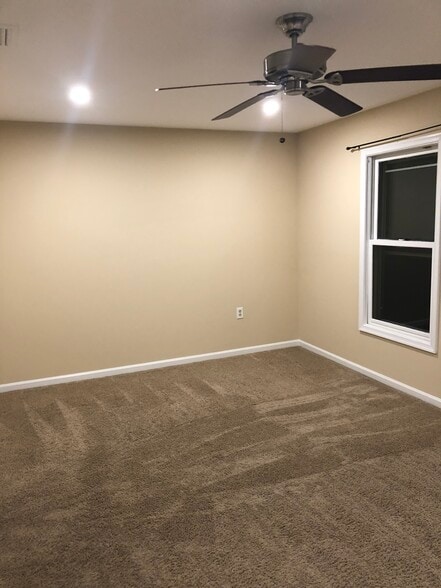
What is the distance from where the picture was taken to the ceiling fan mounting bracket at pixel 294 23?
2.24 meters

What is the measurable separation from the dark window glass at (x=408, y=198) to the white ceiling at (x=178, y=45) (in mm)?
603

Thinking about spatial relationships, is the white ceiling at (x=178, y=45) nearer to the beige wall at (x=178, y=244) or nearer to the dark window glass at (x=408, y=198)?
the dark window glass at (x=408, y=198)

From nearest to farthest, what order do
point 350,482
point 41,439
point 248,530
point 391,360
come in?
point 248,530
point 350,482
point 41,439
point 391,360

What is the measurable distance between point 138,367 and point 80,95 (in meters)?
2.57

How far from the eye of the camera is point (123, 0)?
80.6 inches

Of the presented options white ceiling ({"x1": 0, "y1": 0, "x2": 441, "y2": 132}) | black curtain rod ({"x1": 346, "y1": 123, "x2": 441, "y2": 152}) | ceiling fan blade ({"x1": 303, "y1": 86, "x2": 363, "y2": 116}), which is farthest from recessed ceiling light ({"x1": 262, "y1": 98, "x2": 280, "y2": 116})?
ceiling fan blade ({"x1": 303, "y1": 86, "x2": 363, "y2": 116})

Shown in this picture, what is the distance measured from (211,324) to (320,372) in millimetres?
1217

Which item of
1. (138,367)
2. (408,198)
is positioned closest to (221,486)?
(138,367)

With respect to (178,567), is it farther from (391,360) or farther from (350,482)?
(391,360)

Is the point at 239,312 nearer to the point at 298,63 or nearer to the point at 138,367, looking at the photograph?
the point at 138,367

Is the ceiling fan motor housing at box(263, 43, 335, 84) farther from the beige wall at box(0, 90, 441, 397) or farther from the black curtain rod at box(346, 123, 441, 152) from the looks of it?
the beige wall at box(0, 90, 441, 397)

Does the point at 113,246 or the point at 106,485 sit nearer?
the point at 106,485

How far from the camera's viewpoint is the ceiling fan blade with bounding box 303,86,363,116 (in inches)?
94.8

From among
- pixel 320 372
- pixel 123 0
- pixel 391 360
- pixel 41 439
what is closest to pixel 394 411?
pixel 391 360
